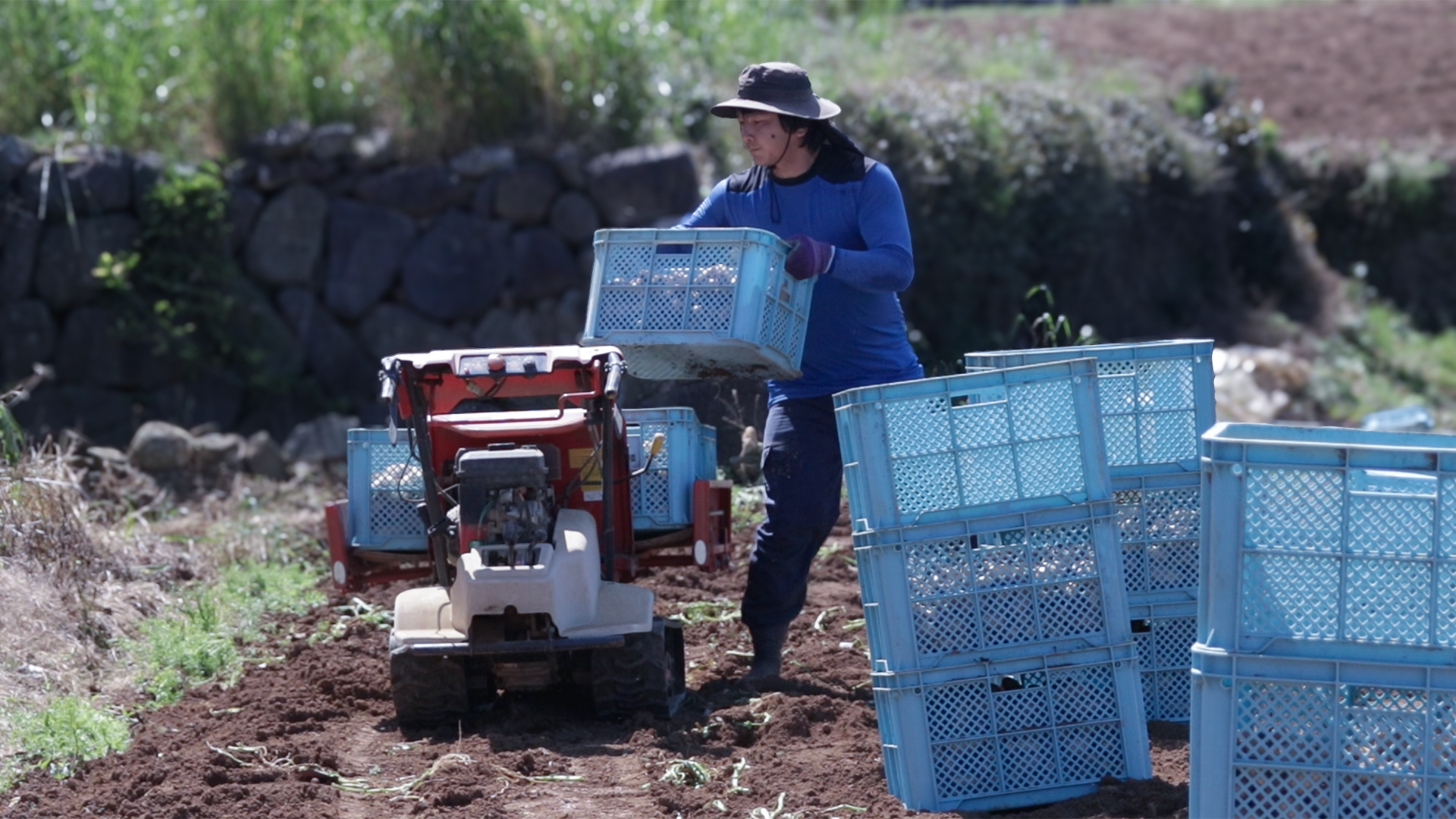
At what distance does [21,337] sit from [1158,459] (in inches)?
352

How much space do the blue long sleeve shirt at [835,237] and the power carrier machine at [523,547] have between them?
2.21ft

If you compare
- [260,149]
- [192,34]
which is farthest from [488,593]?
[192,34]

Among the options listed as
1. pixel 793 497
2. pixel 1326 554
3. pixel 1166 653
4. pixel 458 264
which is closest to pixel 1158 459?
pixel 1166 653

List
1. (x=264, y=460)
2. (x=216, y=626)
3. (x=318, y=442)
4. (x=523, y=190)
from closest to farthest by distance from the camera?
(x=216, y=626) < (x=264, y=460) < (x=318, y=442) < (x=523, y=190)

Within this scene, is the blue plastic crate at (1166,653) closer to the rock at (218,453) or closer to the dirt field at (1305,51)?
the rock at (218,453)

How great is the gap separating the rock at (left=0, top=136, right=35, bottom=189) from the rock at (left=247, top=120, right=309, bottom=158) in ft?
4.95

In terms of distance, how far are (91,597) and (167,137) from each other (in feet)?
Answer: 20.0

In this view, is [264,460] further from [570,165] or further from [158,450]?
[570,165]

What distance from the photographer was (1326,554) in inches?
149

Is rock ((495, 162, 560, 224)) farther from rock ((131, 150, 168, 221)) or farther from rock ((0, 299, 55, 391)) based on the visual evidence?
rock ((0, 299, 55, 391))

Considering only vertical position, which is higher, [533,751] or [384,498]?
[384,498]

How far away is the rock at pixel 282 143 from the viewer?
475 inches

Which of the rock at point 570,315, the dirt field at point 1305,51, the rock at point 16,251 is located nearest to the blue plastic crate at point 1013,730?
the rock at point 570,315

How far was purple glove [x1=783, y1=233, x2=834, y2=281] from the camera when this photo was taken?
5375 mm
